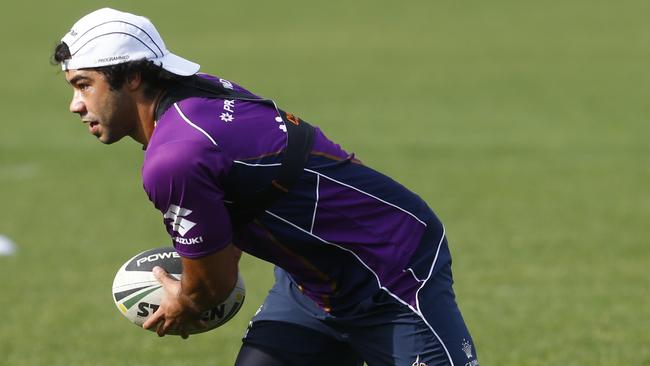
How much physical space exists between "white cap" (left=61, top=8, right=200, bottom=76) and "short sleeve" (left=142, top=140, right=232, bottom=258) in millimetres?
455

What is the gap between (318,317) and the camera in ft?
18.0

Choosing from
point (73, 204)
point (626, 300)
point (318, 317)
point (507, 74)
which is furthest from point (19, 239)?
point (507, 74)

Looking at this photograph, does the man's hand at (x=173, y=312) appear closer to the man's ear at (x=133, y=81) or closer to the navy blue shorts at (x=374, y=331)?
the navy blue shorts at (x=374, y=331)

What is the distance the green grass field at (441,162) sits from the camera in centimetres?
988

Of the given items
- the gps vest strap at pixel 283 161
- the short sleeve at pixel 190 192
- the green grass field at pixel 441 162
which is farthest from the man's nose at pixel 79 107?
the green grass field at pixel 441 162

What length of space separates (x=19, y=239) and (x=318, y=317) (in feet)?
30.4

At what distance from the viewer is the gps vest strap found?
16.0 ft

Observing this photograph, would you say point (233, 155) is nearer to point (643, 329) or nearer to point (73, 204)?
point (643, 329)

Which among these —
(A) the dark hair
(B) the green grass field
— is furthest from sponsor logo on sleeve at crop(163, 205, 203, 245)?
(B) the green grass field

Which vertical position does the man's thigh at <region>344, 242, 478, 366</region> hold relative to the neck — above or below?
below

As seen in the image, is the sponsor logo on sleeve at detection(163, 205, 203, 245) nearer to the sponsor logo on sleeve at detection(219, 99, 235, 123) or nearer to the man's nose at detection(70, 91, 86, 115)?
the sponsor logo on sleeve at detection(219, 99, 235, 123)

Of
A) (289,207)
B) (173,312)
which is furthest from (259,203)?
(173,312)

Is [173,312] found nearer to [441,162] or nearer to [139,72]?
[139,72]

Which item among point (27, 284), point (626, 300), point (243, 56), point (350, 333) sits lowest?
point (243, 56)
